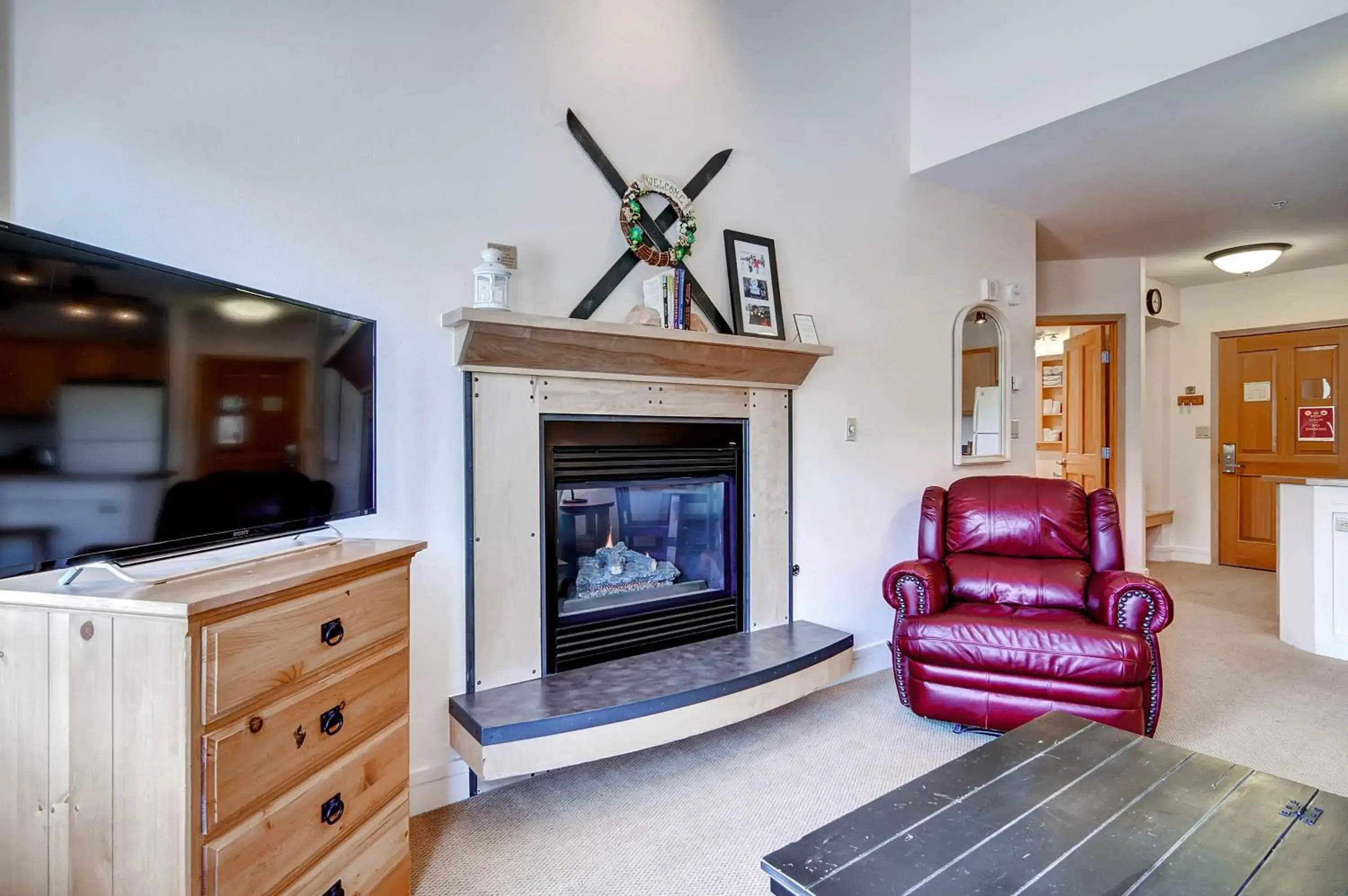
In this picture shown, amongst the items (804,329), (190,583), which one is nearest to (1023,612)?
(804,329)

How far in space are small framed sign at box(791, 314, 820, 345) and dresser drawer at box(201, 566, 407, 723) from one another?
2.10 m

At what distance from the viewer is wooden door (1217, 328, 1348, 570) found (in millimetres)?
5562

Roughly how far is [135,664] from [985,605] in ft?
9.43

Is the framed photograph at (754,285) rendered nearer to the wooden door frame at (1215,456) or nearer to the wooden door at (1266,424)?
the wooden door at (1266,424)

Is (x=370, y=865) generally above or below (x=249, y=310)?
below

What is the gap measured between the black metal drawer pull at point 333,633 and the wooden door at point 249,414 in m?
0.39

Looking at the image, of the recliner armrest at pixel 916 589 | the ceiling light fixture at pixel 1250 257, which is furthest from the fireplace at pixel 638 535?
the ceiling light fixture at pixel 1250 257

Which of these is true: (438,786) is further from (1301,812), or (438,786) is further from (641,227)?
(1301,812)

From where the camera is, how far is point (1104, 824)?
1324mm

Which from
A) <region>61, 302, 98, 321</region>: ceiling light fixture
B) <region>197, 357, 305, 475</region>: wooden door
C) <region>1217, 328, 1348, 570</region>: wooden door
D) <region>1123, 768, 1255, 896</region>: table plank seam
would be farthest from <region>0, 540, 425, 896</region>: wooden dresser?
<region>1217, 328, 1348, 570</region>: wooden door

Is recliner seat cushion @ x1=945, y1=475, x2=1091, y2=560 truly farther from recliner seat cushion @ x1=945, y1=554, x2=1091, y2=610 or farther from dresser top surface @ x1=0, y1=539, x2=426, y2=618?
dresser top surface @ x1=0, y1=539, x2=426, y2=618

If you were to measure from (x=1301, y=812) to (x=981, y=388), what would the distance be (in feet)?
9.76

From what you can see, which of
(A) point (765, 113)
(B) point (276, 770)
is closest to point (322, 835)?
(B) point (276, 770)

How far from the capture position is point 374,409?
6.31ft
